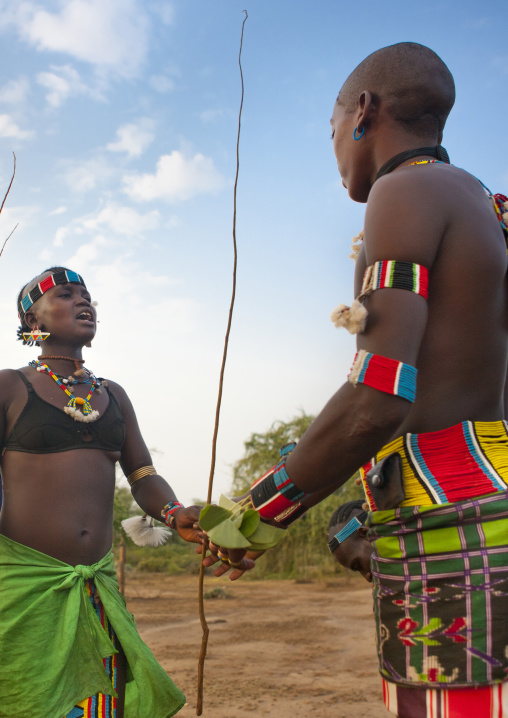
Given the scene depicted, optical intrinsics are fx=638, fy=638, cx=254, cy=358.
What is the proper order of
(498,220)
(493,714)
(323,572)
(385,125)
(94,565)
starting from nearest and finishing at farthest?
1. (493,714)
2. (498,220)
3. (385,125)
4. (94,565)
5. (323,572)

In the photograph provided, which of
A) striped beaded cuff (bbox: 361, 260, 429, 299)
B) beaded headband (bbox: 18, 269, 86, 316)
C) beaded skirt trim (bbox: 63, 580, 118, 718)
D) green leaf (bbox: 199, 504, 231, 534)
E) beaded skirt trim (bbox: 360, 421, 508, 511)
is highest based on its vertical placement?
beaded headband (bbox: 18, 269, 86, 316)

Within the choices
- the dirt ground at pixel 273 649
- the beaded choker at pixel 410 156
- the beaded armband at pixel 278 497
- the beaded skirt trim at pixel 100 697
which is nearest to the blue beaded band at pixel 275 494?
the beaded armband at pixel 278 497

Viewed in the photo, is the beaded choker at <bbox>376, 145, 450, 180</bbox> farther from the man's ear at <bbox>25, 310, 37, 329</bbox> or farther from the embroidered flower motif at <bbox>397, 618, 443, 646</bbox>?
the man's ear at <bbox>25, 310, 37, 329</bbox>

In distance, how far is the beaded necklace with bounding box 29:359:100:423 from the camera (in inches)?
117

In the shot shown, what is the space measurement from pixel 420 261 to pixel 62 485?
194 cm

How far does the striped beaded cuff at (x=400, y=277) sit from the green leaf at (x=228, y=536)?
2.28 feet

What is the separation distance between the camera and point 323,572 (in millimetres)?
13867

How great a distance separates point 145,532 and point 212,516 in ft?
5.48

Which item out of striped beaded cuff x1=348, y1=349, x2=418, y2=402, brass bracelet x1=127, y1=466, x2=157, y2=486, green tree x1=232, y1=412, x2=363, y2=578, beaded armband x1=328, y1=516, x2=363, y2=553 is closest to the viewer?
striped beaded cuff x1=348, y1=349, x2=418, y2=402

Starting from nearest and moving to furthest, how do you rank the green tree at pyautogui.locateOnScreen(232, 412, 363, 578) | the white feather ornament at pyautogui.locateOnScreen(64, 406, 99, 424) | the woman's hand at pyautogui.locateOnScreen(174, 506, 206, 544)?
the woman's hand at pyautogui.locateOnScreen(174, 506, 206, 544)
the white feather ornament at pyautogui.locateOnScreen(64, 406, 99, 424)
the green tree at pyautogui.locateOnScreen(232, 412, 363, 578)

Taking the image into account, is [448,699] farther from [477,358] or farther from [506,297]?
[506,297]

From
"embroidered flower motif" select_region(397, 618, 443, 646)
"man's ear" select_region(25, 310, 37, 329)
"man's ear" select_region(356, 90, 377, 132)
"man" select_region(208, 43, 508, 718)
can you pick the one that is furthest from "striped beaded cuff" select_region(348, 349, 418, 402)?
"man's ear" select_region(25, 310, 37, 329)

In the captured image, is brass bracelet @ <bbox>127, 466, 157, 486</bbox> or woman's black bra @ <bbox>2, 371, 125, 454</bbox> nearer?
woman's black bra @ <bbox>2, 371, 125, 454</bbox>

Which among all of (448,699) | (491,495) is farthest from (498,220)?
(448,699)
